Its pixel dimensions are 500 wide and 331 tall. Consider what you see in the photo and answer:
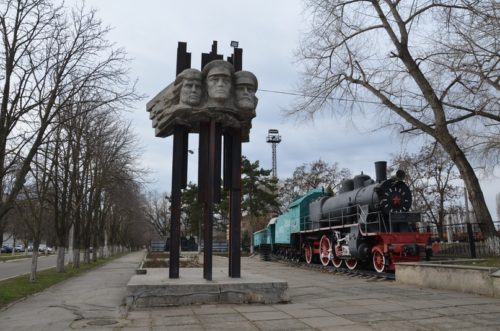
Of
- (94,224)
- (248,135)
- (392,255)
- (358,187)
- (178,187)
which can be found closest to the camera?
(178,187)

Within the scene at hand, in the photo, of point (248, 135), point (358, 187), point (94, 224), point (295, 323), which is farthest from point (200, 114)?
point (94, 224)

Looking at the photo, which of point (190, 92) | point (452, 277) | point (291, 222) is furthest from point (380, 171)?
point (190, 92)

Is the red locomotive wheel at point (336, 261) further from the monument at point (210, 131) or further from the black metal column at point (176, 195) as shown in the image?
the black metal column at point (176, 195)

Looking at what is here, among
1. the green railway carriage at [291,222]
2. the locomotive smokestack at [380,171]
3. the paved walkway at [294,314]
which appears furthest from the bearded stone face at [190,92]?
the green railway carriage at [291,222]

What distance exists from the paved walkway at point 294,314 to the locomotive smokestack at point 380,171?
671 centimetres

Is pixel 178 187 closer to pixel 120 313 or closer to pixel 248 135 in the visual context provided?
pixel 248 135

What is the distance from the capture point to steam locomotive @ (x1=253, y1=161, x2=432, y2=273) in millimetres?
15906

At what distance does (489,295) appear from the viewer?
10.2m

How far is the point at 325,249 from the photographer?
2125cm

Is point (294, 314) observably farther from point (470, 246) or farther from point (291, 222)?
point (291, 222)

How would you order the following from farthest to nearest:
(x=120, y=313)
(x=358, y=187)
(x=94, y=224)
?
(x=94, y=224), (x=358, y=187), (x=120, y=313)

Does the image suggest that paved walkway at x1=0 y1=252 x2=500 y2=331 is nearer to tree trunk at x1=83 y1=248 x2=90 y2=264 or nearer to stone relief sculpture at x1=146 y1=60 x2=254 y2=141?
stone relief sculpture at x1=146 y1=60 x2=254 y2=141

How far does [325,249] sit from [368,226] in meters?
4.70

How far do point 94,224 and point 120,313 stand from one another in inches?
1038
